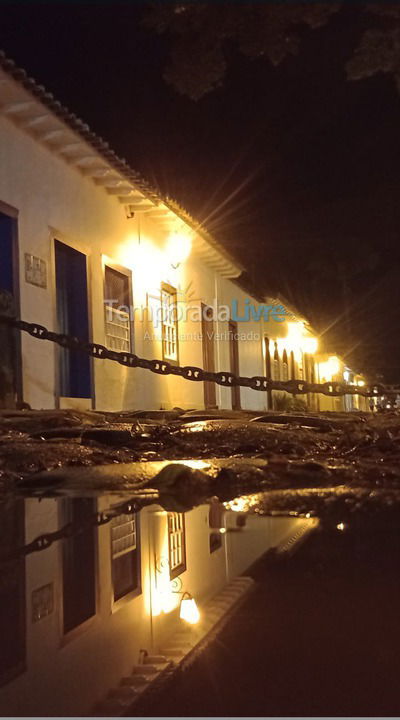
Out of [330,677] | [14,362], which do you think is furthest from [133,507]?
[14,362]

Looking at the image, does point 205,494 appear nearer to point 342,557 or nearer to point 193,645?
point 342,557

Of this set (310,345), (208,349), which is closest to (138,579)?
(208,349)

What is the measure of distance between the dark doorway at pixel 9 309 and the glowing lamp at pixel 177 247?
5.53m

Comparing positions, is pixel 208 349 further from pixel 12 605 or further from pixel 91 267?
pixel 12 605

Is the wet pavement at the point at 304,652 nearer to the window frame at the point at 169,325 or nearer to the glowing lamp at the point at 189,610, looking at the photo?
the glowing lamp at the point at 189,610

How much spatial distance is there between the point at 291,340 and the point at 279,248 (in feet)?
24.5

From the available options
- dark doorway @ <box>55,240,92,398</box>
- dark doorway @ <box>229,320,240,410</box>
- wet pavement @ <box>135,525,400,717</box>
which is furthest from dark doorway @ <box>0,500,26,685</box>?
dark doorway @ <box>229,320,240,410</box>

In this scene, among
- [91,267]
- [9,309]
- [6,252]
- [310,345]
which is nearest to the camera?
[9,309]

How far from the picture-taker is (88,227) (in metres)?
10.0

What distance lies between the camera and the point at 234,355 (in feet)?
58.3

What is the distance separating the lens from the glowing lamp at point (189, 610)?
151 cm

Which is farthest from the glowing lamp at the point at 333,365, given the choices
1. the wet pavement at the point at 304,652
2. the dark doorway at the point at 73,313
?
the wet pavement at the point at 304,652

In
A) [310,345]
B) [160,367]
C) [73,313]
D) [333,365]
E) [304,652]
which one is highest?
[310,345]

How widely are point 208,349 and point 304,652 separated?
1449 centimetres
